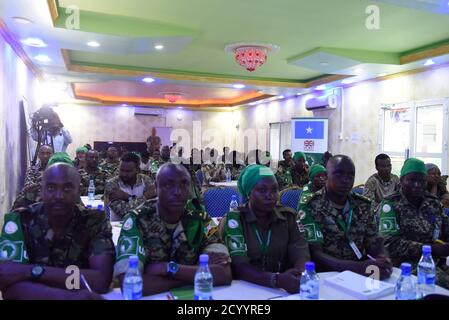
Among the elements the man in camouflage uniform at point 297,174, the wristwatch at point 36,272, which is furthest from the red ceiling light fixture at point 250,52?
the wristwatch at point 36,272

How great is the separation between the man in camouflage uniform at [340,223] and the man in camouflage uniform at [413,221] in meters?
0.33

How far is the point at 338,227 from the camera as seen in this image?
97.7 inches

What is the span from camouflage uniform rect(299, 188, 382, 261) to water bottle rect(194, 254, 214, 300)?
34.0 inches

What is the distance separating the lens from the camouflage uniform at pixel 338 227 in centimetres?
244

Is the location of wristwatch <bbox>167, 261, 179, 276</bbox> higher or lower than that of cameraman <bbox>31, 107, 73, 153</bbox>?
lower

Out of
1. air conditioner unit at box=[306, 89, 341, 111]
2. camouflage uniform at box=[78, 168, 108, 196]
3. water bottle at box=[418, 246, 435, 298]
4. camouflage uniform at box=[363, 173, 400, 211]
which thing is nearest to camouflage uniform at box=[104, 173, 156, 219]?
camouflage uniform at box=[78, 168, 108, 196]

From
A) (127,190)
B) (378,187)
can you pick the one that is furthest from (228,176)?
(127,190)

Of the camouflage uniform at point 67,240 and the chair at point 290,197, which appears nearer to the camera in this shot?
the camouflage uniform at point 67,240

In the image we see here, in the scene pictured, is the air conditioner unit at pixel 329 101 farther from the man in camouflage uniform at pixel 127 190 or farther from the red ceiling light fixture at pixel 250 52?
the man in camouflage uniform at pixel 127 190

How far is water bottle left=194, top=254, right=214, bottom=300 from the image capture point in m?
1.73

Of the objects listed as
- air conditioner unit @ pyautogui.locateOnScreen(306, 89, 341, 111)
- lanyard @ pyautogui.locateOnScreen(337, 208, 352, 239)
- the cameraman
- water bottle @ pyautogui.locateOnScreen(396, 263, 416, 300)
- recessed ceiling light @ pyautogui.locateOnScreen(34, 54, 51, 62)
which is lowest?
water bottle @ pyautogui.locateOnScreen(396, 263, 416, 300)

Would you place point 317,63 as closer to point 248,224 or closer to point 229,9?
point 229,9

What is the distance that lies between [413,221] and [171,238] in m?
1.82

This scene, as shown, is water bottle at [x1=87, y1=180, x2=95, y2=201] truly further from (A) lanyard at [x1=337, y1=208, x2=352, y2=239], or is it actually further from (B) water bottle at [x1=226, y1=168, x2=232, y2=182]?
(B) water bottle at [x1=226, y1=168, x2=232, y2=182]
